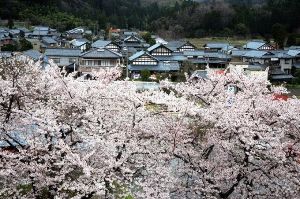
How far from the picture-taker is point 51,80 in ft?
24.2

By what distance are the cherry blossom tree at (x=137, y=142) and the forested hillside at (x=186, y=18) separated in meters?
39.7

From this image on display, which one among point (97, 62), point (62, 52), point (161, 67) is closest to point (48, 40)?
point (62, 52)

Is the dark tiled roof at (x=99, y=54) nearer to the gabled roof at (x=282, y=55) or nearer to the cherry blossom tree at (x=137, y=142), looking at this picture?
the gabled roof at (x=282, y=55)

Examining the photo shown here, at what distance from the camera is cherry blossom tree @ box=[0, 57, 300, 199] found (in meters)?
6.48

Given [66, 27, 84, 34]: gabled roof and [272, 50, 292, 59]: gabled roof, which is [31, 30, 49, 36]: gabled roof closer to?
[66, 27, 84, 34]: gabled roof

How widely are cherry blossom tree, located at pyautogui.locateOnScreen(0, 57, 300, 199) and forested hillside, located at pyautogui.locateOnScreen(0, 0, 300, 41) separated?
39.7 metres

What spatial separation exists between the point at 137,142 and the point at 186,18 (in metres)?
48.9

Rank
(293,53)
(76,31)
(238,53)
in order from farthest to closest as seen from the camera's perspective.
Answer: (76,31)
(238,53)
(293,53)

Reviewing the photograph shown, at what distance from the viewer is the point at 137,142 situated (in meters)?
6.89

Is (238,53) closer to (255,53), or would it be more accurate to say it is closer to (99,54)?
(255,53)

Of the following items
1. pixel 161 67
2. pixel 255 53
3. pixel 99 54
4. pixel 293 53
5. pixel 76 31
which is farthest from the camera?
pixel 76 31

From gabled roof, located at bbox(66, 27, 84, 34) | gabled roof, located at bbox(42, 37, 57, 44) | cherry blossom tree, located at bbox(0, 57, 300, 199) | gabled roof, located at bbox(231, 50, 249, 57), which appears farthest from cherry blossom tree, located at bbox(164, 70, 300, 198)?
gabled roof, located at bbox(66, 27, 84, 34)

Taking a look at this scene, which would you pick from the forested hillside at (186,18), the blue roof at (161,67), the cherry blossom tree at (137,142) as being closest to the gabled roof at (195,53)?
the blue roof at (161,67)

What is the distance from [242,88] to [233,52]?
29.1 m
